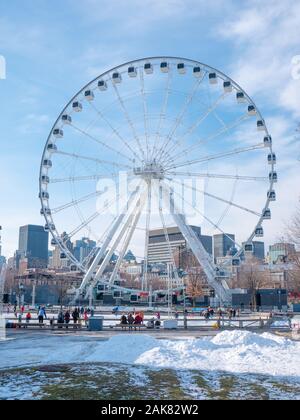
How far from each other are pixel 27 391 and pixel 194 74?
40.8 metres

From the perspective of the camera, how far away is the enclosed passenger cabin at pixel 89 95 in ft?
163

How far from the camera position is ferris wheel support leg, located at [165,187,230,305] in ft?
170

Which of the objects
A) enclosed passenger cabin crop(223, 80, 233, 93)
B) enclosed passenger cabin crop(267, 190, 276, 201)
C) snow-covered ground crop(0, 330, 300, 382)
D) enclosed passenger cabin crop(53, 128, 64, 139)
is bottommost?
snow-covered ground crop(0, 330, 300, 382)

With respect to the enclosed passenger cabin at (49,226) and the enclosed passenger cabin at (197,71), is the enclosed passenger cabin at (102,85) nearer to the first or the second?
the enclosed passenger cabin at (197,71)

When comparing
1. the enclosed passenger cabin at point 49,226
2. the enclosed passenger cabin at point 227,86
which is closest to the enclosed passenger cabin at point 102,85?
the enclosed passenger cabin at point 227,86

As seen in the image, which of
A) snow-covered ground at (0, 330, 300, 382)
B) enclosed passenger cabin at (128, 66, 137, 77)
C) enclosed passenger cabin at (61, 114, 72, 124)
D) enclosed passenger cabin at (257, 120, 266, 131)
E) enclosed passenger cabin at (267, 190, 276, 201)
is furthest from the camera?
enclosed passenger cabin at (61, 114, 72, 124)

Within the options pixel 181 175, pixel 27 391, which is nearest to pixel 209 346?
pixel 27 391

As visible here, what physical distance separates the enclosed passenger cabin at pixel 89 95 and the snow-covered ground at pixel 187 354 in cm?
3236

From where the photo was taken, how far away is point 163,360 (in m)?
17.3

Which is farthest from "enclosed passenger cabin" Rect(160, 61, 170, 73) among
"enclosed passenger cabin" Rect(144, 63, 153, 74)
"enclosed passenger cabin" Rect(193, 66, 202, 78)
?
"enclosed passenger cabin" Rect(193, 66, 202, 78)

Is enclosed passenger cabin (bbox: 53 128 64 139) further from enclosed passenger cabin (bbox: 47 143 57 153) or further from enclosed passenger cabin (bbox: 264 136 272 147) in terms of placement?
enclosed passenger cabin (bbox: 264 136 272 147)

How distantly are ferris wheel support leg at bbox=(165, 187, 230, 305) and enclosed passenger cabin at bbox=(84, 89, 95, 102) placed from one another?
13181mm
